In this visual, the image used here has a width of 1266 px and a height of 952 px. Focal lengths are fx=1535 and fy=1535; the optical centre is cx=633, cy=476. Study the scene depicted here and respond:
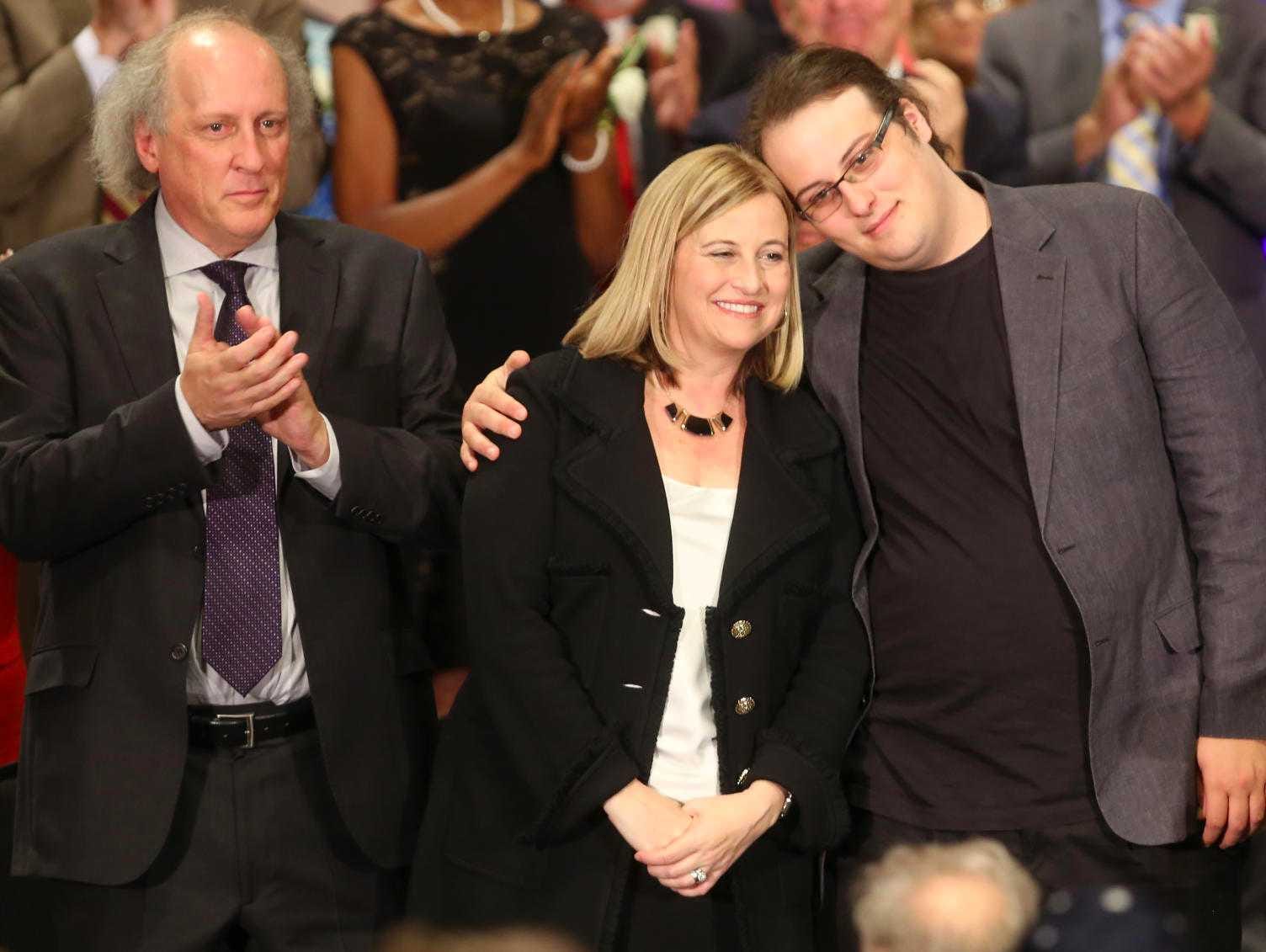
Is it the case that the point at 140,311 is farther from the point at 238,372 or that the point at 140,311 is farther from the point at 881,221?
the point at 881,221

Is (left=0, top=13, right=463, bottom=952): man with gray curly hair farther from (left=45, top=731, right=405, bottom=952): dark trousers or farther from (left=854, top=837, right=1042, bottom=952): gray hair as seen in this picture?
(left=854, top=837, right=1042, bottom=952): gray hair

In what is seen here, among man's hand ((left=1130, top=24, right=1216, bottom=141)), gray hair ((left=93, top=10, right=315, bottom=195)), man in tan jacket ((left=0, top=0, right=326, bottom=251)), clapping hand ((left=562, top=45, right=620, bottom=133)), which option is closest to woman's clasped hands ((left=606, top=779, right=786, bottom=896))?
gray hair ((left=93, top=10, right=315, bottom=195))

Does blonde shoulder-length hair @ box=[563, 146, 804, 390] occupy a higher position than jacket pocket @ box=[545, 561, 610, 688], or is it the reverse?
blonde shoulder-length hair @ box=[563, 146, 804, 390]

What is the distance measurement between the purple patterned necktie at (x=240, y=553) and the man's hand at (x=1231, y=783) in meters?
1.53

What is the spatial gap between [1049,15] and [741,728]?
98.5 inches

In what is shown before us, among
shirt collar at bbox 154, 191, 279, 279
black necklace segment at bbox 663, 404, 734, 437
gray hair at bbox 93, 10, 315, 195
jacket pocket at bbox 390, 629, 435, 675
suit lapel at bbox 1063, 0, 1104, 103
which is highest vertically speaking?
suit lapel at bbox 1063, 0, 1104, 103

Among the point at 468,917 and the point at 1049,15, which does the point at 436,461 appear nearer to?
the point at 468,917

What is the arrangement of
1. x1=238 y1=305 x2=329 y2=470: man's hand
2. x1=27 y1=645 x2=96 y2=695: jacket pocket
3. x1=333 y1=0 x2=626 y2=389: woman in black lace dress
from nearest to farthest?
1. x1=238 y1=305 x2=329 y2=470: man's hand
2. x1=27 y1=645 x2=96 y2=695: jacket pocket
3. x1=333 y1=0 x2=626 y2=389: woman in black lace dress

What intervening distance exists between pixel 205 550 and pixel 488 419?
20.4 inches

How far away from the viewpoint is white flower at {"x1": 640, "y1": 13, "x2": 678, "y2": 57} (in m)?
3.98

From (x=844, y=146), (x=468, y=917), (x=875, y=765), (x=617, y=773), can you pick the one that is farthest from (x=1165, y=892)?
(x=844, y=146)

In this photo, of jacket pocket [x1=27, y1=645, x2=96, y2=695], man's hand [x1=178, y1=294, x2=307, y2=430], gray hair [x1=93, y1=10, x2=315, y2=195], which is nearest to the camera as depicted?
man's hand [x1=178, y1=294, x2=307, y2=430]

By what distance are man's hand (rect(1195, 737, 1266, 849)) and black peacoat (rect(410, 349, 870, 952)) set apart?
0.58 meters

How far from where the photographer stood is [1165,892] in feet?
8.40
